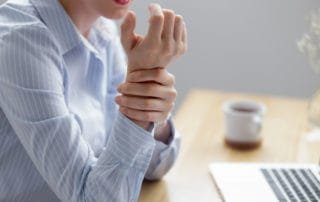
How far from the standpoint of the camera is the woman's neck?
1094 millimetres

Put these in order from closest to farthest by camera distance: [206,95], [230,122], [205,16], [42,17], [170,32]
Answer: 1. [170,32]
2. [42,17]
3. [230,122]
4. [206,95]
5. [205,16]

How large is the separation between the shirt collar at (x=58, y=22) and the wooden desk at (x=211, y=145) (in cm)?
33

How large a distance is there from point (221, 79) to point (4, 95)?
5.13 ft

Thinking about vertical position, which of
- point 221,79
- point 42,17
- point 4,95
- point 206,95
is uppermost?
point 42,17

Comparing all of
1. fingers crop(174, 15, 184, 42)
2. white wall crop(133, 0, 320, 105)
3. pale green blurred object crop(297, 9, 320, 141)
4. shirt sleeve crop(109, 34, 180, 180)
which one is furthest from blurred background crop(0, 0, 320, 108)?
fingers crop(174, 15, 184, 42)

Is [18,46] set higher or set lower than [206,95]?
higher

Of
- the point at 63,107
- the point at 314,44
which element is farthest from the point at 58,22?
the point at 314,44

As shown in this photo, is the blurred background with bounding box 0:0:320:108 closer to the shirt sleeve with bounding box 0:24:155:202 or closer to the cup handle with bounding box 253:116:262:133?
the cup handle with bounding box 253:116:262:133

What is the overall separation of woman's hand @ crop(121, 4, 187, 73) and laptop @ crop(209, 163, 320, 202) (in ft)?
1.12

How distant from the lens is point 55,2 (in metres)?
1.07

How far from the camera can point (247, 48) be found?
2410mm

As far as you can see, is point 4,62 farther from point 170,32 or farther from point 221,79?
point 221,79

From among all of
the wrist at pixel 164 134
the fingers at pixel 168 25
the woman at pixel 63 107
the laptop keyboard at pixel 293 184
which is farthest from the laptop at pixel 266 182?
the fingers at pixel 168 25

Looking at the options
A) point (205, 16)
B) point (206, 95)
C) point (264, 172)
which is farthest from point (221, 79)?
point (264, 172)
